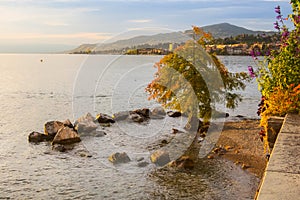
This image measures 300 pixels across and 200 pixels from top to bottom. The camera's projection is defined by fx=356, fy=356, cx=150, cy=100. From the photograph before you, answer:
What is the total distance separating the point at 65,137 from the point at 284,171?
49.6 ft

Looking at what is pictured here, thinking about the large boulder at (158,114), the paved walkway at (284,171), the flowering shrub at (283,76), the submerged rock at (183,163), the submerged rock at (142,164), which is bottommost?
the large boulder at (158,114)

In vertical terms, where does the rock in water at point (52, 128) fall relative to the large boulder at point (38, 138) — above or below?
above

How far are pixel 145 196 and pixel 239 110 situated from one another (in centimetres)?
1985

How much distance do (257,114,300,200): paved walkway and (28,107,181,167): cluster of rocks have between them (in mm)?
8092

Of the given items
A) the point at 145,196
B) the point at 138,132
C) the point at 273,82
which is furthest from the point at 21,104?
the point at 273,82

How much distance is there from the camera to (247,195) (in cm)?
1106

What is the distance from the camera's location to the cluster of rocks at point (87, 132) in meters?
15.3

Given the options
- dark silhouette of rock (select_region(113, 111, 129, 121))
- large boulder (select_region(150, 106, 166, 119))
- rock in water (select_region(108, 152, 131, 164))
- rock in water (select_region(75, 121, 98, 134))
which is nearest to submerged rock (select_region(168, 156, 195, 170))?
rock in water (select_region(108, 152, 131, 164))

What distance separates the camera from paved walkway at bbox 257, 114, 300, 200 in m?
4.49

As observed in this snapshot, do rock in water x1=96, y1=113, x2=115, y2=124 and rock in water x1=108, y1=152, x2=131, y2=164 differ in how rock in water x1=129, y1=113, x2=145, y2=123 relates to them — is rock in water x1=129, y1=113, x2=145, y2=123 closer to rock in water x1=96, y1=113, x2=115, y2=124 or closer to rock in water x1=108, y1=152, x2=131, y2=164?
rock in water x1=96, y1=113, x2=115, y2=124

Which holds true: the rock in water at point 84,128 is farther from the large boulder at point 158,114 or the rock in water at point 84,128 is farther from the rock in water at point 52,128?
the large boulder at point 158,114

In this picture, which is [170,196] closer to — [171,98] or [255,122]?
[171,98]

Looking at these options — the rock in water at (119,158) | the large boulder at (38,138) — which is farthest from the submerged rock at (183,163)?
the large boulder at (38,138)

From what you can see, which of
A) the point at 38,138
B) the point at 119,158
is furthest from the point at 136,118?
the point at 119,158
